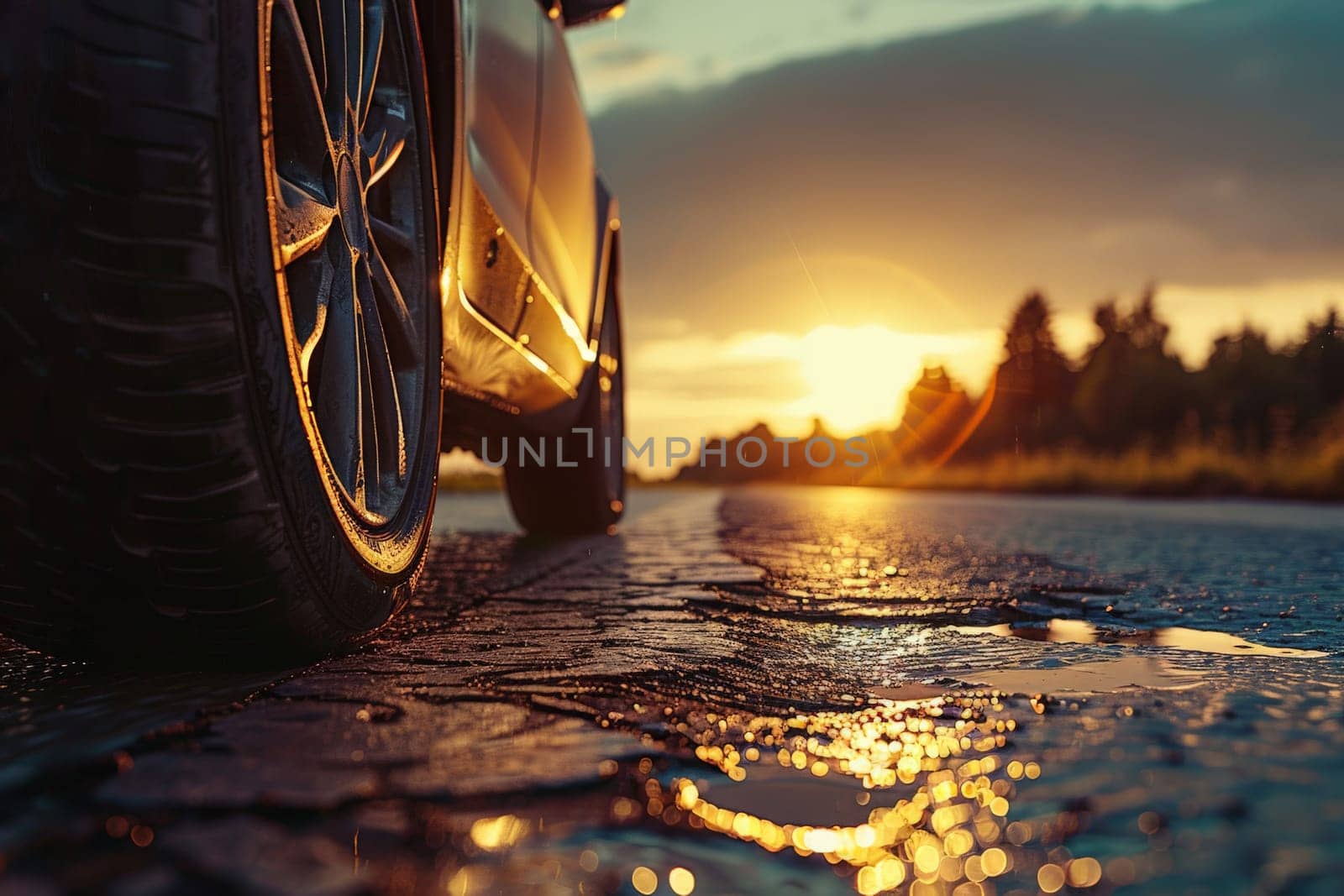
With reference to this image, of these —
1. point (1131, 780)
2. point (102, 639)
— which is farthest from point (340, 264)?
point (1131, 780)

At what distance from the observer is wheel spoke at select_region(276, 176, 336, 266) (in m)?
1.61

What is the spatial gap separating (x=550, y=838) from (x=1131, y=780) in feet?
1.94

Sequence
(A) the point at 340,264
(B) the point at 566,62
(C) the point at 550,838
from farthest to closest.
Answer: (B) the point at 566,62 → (A) the point at 340,264 → (C) the point at 550,838

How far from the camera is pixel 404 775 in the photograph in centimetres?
115

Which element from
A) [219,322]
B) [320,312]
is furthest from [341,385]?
[219,322]

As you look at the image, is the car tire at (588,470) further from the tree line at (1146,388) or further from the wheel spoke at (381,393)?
the tree line at (1146,388)

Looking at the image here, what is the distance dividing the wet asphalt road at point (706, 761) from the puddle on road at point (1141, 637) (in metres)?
0.01

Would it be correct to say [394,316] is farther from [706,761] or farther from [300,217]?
[706,761]

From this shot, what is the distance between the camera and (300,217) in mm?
1673

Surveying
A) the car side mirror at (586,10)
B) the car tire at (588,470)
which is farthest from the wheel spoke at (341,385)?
the car tire at (588,470)

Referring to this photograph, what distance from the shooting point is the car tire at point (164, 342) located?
4.42 feet

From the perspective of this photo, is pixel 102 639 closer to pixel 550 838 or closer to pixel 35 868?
A: pixel 35 868

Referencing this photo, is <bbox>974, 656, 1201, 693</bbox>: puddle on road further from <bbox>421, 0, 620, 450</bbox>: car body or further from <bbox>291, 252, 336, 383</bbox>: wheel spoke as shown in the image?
<bbox>421, 0, 620, 450</bbox>: car body

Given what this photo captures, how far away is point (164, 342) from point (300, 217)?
0.35 m
